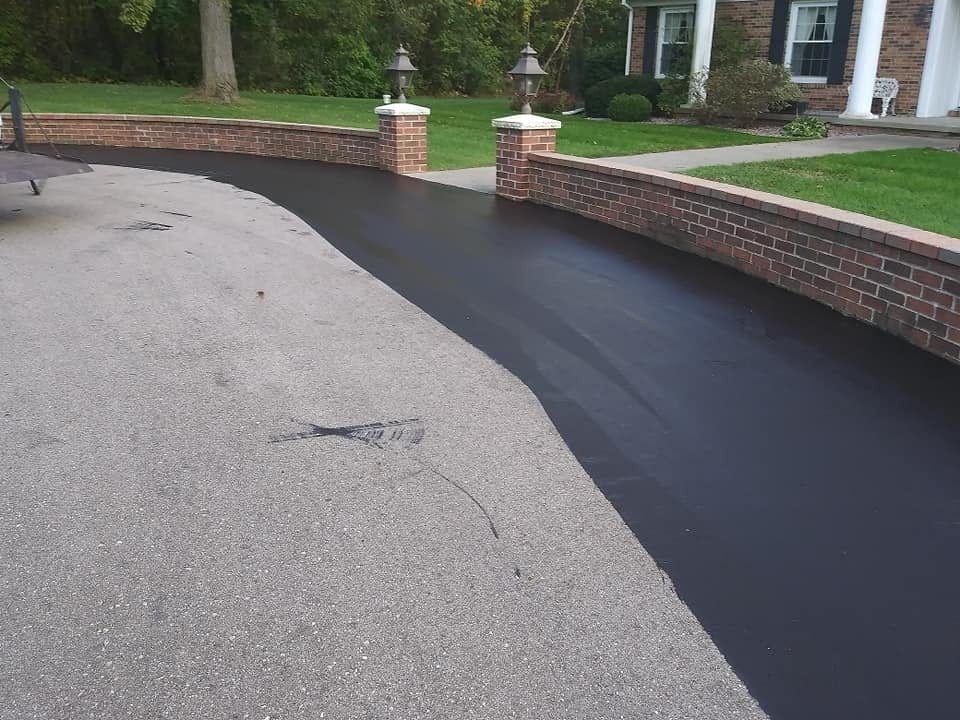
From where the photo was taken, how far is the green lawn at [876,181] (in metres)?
9.19

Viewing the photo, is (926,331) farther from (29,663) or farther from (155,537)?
(29,663)

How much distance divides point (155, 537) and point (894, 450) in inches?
132

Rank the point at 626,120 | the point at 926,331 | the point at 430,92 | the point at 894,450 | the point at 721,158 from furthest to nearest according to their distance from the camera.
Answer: the point at 430,92 < the point at 626,120 < the point at 721,158 < the point at 926,331 < the point at 894,450

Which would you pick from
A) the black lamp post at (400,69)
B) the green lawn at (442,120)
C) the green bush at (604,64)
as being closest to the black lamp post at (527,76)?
the black lamp post at (400,69)

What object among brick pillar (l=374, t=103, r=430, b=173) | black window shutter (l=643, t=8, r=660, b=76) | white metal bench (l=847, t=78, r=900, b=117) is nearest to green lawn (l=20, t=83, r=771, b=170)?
brick pillar (l=374, t=103, r=430, b=173)

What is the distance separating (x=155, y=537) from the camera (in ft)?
11.4

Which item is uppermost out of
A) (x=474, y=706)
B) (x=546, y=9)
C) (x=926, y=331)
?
(x=546, y=9)

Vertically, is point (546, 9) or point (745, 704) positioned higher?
point (546, 9)

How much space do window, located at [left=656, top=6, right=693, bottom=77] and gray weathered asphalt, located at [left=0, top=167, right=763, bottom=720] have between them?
1870 centimetres

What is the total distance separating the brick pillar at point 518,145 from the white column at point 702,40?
35.9 ft

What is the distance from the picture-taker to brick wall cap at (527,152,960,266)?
5.23 metres

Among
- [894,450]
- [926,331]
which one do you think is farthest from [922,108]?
[894,450]

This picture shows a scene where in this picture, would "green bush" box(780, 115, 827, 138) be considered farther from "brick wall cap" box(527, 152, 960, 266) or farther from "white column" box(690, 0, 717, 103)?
"brick wall cap" box(527, 152, 960, 266)

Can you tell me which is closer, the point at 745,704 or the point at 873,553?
the point at 745,704
